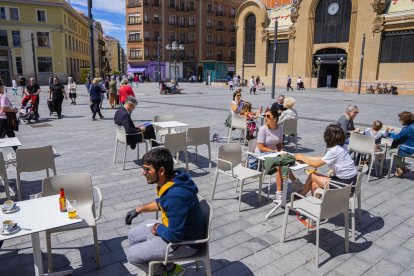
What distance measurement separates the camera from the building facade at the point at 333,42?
30.7 m

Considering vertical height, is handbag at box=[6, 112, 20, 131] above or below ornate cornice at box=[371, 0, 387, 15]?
below

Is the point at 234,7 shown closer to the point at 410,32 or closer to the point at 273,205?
the point at 410,32

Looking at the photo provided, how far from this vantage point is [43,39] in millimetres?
45938

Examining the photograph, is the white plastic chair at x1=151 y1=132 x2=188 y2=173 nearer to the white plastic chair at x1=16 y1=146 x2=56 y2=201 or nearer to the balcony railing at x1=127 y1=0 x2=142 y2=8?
the white plastic chair at x1=16 y1=146 x2=56 y2=201

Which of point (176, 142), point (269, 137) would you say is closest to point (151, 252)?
point (269, 137)

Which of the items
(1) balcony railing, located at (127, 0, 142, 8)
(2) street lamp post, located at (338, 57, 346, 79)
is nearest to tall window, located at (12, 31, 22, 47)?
(1) balcony railing, located at (127, 0, 142, 8)

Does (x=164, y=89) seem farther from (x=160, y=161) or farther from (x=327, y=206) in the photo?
(x=160, y=161)

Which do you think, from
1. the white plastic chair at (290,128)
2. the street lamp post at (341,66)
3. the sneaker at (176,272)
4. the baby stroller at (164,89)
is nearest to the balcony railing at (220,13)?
the street lamp post at (341,66)

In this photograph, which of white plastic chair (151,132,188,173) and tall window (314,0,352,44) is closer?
white plastic chair (151,132,188,173)

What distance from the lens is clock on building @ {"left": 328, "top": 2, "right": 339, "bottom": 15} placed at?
36156 millimetres

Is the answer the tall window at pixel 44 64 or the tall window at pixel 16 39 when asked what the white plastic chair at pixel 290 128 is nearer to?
the tall window at pixel 44 64

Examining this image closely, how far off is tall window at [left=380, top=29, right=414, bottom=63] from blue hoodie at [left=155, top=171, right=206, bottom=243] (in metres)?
34.0

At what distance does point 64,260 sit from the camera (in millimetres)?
3621

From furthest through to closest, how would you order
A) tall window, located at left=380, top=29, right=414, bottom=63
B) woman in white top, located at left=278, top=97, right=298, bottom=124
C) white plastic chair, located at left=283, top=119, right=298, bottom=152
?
tall window, located at left=380, top=29, right=414, bottom=63
woman in white top, located at left=278, top=97, right=298, bottom=124
white plastic chair, located at left=283, top=119, right=298, bottom=152
